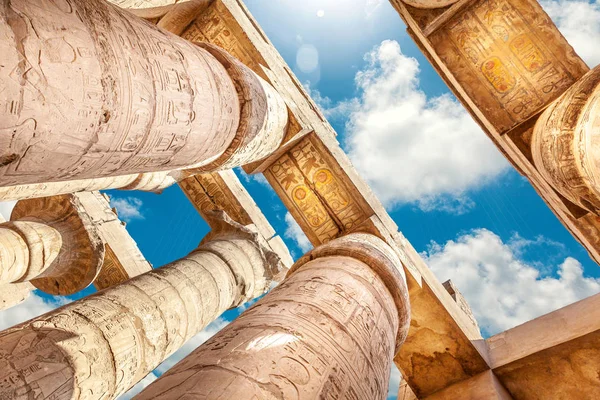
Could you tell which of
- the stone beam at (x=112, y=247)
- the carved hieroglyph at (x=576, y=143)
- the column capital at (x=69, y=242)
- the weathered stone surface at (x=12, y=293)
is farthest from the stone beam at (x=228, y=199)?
the carved hieroglyph at (x=576, y=143)

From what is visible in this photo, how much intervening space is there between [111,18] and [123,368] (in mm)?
2906

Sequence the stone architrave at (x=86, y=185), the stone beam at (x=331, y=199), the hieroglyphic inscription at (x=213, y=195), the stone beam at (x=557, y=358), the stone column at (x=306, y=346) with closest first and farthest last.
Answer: the stone column at (x=306, y=346) → the stone beam at (x=557, y=358) → the stone architrave at (x=86, y=185) → the stone beam at (x=331, y=199) → the hieroglyphic inscription at (x=213, y=195)

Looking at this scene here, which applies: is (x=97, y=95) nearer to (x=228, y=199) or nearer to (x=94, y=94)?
(x=94, y=94)

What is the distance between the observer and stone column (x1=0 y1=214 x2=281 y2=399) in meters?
2.67

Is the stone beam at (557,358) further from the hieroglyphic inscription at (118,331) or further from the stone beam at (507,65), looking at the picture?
the hieroglyphic inscription at (118,331)

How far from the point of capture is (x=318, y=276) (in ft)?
9.96

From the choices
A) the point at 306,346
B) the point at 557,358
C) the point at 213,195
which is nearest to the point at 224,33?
the point at 213,195

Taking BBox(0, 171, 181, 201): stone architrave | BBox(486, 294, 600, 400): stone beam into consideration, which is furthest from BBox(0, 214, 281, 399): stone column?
BBox(486, 294, 600, 400): stone beam

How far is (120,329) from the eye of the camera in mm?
3367

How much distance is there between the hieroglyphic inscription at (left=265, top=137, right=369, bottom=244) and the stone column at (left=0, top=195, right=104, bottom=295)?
9.20ft

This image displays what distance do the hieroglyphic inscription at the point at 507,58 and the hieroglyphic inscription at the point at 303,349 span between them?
3524 millimetres

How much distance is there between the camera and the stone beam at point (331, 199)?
4.96 meters

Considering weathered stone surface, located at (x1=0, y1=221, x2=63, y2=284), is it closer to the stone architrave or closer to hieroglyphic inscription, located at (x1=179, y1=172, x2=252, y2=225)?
the stone architrave

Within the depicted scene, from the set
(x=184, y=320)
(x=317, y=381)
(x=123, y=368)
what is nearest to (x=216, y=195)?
(x=184, y=320)
